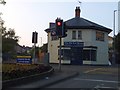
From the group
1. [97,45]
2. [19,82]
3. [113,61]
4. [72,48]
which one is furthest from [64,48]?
[19,82]

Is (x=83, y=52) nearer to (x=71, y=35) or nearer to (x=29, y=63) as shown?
(x=71, y=35)

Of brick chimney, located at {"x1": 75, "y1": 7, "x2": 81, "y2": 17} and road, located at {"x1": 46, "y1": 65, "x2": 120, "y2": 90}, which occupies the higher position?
brick chimney, located at {"x1": 75, "y1": 7, "x2": 81, "y2": 17}

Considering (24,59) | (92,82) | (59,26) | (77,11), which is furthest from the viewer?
(77,11)

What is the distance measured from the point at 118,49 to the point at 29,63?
4625cm

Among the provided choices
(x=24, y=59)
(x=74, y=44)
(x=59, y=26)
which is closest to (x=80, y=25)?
(x=74, y=44)

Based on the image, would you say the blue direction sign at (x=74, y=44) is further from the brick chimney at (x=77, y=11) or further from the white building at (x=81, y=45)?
the brick chimney at (x=77, y=11)

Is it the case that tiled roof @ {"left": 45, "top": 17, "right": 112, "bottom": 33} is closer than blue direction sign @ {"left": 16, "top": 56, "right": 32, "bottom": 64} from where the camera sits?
No

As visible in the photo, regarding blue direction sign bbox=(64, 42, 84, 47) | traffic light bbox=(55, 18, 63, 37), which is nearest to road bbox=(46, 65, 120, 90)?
traffic light bbox=(55, 18, 63, 37)

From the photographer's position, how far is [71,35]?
5466 cm

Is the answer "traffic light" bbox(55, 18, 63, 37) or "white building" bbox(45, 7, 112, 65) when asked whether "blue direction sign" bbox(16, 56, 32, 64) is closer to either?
"traffic light" bbox(55, 18, 63, 37)

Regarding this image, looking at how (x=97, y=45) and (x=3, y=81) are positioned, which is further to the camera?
(x=97, y=45)

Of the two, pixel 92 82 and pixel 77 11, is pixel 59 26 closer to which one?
pixel 92 82

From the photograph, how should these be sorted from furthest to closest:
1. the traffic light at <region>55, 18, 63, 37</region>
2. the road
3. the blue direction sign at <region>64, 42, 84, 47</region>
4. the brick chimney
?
the brick chimney < the blue direction sign at <region>64, 42, 84, 47</region> < the traffic light at <region>55, 18, 63, 37</region> < the road

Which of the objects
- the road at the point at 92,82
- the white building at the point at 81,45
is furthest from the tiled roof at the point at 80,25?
the road at the point at 92,82
